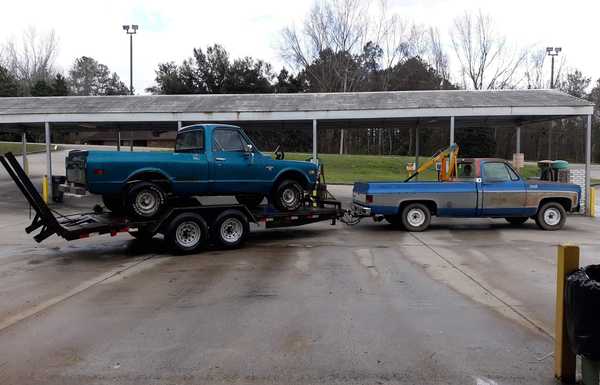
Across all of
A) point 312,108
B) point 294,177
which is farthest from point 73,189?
point 312,108

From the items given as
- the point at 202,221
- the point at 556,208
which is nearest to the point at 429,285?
the point at 202,221

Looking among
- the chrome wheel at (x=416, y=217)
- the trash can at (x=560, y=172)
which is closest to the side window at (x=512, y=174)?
the chrome wheel at (x=416, y=217)

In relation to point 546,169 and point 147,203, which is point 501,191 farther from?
point 147,203

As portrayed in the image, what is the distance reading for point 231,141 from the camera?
1172 centimetres

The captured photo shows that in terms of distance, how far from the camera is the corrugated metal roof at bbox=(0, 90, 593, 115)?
19.5m

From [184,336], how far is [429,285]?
3.86 m

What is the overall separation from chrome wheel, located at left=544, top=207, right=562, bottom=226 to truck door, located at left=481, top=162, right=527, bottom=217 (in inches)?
32.7

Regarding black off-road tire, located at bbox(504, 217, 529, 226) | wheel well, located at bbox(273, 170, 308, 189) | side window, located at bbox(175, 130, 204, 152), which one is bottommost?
black off-road tire, located at bbox(504, 217, 529, 226)

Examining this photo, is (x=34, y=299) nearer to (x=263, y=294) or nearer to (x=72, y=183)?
(x=263, y=294)

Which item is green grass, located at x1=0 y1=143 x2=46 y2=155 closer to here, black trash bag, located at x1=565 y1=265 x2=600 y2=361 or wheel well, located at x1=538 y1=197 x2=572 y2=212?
wheel well, located at x1=538 y1=197 x2=572 y2=212

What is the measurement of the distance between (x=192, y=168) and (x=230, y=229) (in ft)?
4.97

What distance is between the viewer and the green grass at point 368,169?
3780 cm

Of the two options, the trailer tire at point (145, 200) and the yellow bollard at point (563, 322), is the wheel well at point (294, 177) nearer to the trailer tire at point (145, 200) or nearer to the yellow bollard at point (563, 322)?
the trailer tire at point (145, 200)

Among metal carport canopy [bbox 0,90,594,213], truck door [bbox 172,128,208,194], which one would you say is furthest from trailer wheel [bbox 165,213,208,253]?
metal carport canopy [bbox 0,90,594,213]
